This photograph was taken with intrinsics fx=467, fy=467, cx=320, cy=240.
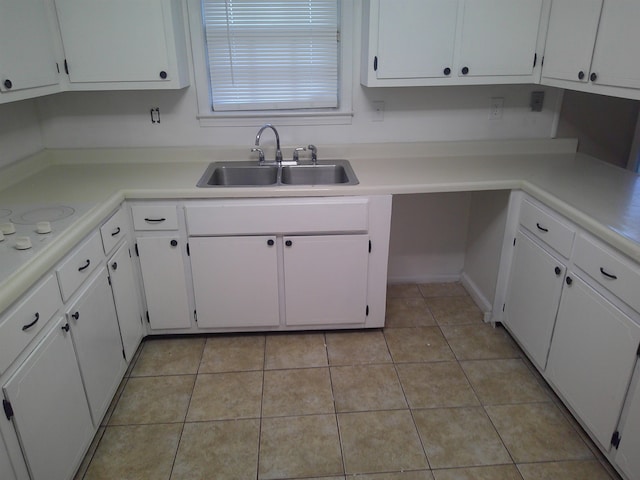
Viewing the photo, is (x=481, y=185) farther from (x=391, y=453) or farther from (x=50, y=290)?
(x=50, y=290)

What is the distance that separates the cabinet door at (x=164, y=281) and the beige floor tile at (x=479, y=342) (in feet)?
4.79

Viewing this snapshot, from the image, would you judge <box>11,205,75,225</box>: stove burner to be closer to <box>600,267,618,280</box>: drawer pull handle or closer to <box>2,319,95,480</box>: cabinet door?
<box>2,319,95,480</box>: cabinet door

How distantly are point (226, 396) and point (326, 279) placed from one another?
76 centimetres

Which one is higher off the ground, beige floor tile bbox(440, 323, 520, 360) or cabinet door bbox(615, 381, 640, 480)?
cabinet door bbox(615, 381, 640, 480)

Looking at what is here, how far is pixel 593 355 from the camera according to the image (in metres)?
1.78

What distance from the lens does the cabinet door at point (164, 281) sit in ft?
7.70

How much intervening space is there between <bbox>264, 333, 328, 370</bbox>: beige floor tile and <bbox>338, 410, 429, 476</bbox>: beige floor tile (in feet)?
1.36

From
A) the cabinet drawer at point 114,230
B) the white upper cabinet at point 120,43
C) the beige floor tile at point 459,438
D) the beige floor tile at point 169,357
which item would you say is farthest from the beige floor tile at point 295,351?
the white upper cabinet at point 120,43

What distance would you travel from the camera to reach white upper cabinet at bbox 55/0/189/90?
87.7 inches

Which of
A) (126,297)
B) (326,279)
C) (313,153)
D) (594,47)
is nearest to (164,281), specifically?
(126,297)

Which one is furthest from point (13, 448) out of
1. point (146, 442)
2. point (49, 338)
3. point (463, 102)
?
point (463, 102)

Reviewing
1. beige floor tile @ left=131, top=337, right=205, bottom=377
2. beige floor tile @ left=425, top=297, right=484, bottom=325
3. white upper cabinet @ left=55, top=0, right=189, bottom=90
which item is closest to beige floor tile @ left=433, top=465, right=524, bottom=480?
beige floor tile @ left=425, top=297, right=484, bottom=325

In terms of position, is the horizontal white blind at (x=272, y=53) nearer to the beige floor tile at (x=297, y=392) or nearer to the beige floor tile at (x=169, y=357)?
the beige floor tile at (x=169, y=357)

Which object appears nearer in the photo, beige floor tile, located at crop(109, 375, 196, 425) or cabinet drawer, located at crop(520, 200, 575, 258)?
cabinet drawer, located at crop(520, 200, 575, 258)
